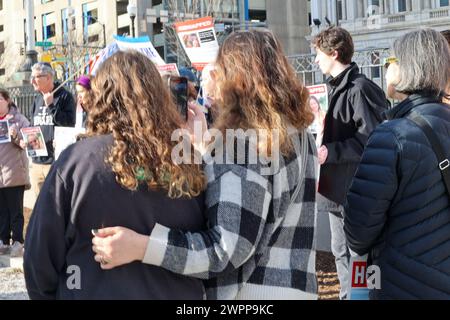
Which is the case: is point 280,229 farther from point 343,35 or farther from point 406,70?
point 343,35

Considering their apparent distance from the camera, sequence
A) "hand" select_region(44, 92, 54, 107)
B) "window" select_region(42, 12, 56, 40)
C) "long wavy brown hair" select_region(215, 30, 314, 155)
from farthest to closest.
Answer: "window" select_region(42, 12, 56, 40), "hand" select_region(44, 92, 54, 107), "long wavy brown hair" select_region(215, 30, 314, 155)

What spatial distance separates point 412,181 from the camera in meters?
2.61

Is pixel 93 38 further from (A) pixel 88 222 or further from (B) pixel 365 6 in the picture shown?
(A) pixel 88 222

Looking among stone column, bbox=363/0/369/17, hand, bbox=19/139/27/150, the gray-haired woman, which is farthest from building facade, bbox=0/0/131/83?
the gray-haired woman

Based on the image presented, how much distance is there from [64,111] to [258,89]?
4.51 m

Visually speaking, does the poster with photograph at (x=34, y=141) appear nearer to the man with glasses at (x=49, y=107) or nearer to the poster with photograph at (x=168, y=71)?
the man with glasses at (x=49, y=107)

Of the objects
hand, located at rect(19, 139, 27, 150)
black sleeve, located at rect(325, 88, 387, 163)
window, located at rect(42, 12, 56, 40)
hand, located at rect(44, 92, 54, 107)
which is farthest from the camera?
window, located at rect(42, 12, 56, 40)

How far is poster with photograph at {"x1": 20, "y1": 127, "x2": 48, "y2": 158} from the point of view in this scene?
A: 21.3 ft

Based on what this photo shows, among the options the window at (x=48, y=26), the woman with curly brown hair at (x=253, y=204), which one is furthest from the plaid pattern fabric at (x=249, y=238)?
the window at (x=48, y=26)

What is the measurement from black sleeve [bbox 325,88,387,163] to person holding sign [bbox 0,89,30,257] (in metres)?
4.12

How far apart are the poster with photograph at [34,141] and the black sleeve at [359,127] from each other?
3286mm

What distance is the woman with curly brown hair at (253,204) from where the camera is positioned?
2.35 m

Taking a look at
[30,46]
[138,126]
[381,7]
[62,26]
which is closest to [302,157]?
[138,126]

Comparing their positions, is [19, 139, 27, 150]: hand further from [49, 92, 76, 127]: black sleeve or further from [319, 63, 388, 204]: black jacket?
[319, 63, 388, 204]: black jacket
